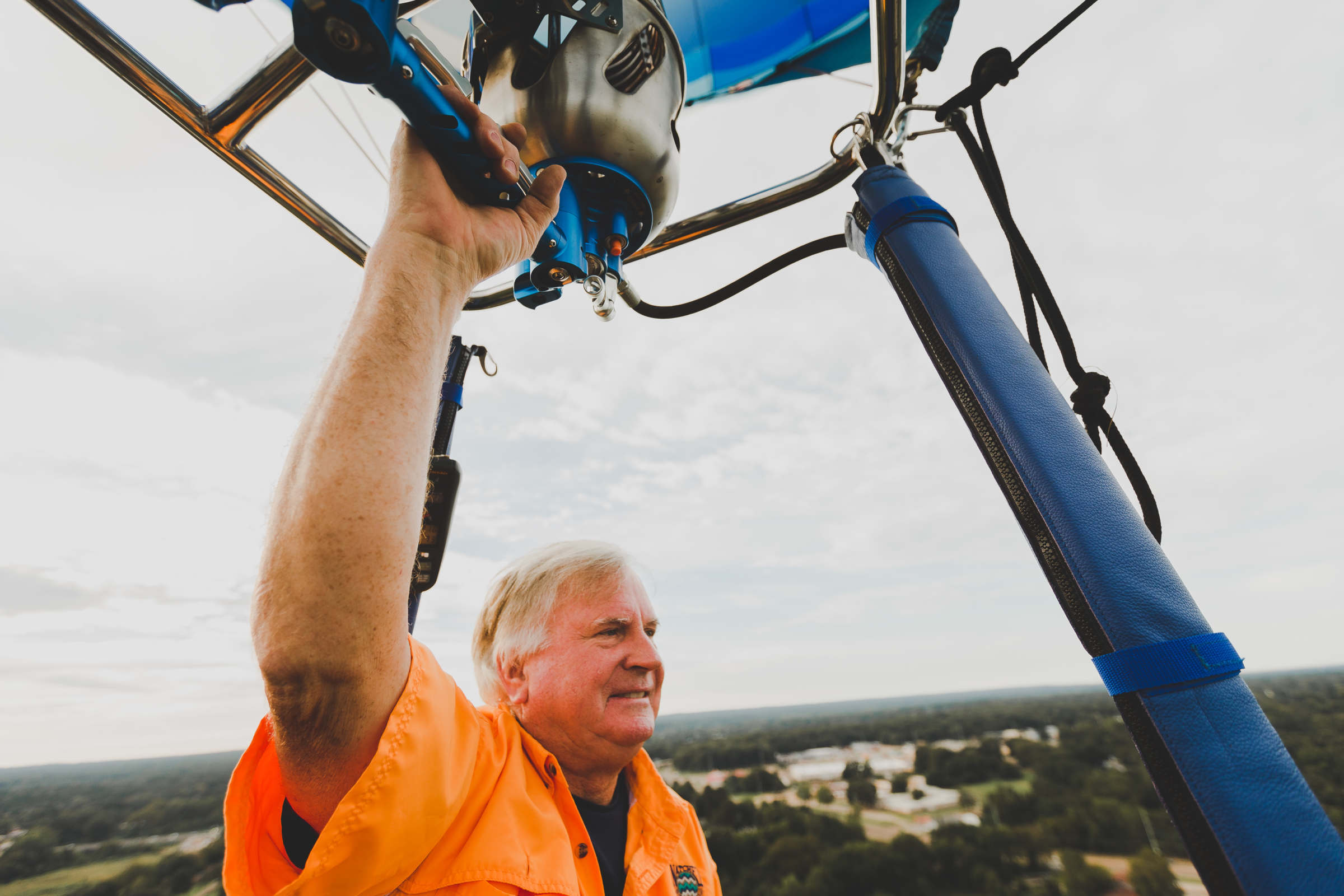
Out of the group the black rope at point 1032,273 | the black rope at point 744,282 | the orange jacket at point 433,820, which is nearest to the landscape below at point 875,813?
the orange jacket at point 433,820

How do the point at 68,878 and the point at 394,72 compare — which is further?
the point at 68,878

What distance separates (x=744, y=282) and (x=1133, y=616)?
1.10m

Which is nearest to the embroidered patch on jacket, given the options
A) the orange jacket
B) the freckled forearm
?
the orange jacket

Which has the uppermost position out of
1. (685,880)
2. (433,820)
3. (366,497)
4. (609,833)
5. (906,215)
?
(906,215)

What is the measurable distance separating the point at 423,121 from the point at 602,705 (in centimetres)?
142

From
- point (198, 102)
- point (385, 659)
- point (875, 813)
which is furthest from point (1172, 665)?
point (875, 813)

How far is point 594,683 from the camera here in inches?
67.9

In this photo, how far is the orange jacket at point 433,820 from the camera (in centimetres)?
84

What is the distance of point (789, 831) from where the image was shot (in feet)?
175

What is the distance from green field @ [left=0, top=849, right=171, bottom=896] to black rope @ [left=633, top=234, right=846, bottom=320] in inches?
2202

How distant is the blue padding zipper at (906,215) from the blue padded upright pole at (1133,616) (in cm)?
8

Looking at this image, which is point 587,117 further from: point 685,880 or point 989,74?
point 685,880

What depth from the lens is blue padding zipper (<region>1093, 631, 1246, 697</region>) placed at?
30.6 inches

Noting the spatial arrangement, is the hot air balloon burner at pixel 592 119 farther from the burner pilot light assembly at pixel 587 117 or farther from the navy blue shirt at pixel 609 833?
the navy blue shirt at pixel 609 833
